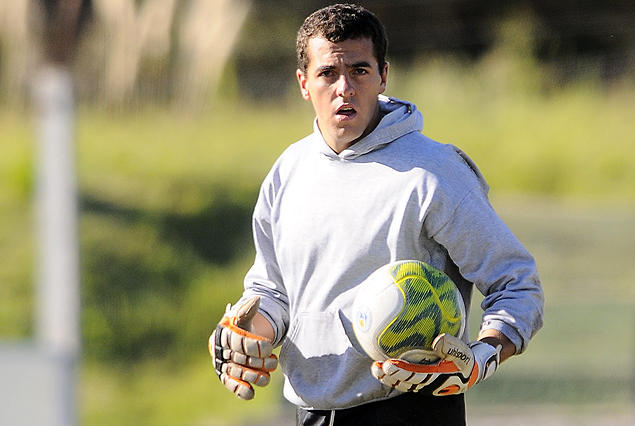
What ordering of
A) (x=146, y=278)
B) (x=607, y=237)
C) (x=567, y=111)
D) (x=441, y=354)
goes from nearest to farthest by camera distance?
(x=441, y=354) < (x=607, y=237) < (x=146, y=278) < (x=567, y=111)

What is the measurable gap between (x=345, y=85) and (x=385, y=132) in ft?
0.62

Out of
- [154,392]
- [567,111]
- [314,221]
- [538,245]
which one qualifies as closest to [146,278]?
[154,392]

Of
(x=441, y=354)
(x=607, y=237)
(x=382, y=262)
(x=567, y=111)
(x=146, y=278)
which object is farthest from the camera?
(x=567, y=111)

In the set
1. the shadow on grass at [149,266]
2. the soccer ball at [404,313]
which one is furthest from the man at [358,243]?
the shadow on grass at [149,266]

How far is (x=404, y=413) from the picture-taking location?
2.59 metres

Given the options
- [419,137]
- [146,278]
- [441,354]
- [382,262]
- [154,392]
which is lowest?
[154,392]

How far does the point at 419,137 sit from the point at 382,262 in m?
0.41

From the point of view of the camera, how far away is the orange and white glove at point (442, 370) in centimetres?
231

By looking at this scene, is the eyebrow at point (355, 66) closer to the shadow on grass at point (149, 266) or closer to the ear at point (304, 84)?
the ear at point (304, 84)

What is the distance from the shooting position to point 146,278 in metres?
9.59

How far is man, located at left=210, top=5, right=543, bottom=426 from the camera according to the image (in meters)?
2.54

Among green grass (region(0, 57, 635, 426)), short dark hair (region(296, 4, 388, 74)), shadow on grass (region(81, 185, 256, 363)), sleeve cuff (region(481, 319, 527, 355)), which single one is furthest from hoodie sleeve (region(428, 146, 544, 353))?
shadow on grass (region(81, 185, 256, 363))

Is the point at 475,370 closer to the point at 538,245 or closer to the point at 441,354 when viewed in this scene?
the point at 441,354

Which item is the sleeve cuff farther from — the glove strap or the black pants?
the black pants
